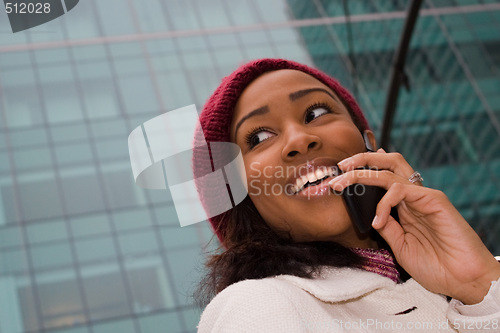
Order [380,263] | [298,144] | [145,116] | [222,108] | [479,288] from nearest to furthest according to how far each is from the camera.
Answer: [479,288], [380,263], [298,144], [222,108], [145,116]

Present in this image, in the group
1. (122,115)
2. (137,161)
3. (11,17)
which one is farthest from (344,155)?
(122,115)

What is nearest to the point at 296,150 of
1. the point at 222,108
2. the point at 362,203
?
the point at 362,203

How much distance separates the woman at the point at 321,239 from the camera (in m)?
2.04

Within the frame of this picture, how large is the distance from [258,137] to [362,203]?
60cm

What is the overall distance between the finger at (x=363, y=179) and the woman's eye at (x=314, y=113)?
498 mm

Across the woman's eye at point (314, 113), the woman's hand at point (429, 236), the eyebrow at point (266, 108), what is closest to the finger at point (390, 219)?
the woman's hand at point (429, 236)

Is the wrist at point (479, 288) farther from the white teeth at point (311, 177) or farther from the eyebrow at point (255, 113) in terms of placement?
the eyebrow at point (255, 113)

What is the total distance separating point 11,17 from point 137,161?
4.10ft

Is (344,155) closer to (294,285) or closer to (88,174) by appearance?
(294,285)

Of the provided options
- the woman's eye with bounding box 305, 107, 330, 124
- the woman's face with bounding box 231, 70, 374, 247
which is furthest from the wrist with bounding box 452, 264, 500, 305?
the woman's eye with bounding box 305, 107, 330, 124

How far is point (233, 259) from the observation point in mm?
2359

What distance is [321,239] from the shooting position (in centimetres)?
252
